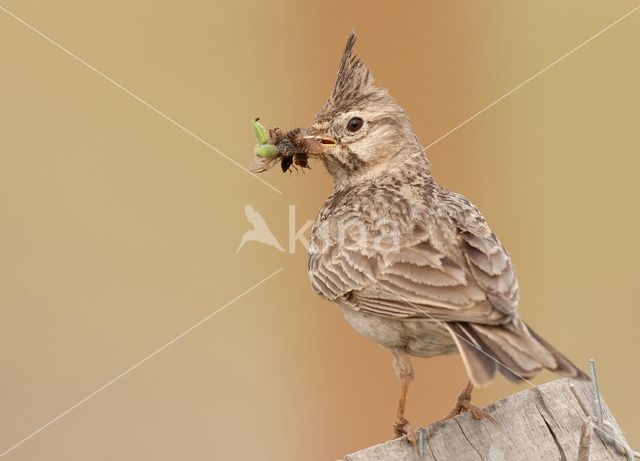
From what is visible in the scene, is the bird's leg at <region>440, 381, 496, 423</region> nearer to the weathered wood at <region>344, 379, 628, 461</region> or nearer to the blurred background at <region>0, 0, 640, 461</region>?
the weathered wood at <region>344, 379, 628, 461</region>

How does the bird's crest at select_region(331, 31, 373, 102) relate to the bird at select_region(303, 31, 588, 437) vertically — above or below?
above

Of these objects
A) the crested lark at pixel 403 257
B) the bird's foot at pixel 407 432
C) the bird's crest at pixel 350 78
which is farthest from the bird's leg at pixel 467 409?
the bird's crest at pixel 350 78

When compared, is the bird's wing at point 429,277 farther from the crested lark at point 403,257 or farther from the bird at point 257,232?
the bird at point 257,232

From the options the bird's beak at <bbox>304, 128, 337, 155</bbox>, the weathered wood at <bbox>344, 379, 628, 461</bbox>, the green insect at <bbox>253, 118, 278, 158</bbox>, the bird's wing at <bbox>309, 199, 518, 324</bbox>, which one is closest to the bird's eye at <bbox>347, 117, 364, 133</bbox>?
the bird's beak at <bbox>304, 128, 337, 155</bbox>

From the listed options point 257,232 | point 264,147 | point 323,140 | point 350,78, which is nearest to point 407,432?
point 323,140

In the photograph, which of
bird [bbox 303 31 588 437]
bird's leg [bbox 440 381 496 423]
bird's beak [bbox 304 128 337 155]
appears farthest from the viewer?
bird's beak [bbox 304 128 337 155]

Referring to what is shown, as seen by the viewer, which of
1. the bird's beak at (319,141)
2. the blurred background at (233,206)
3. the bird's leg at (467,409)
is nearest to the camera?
the bird's leg at (467,409)

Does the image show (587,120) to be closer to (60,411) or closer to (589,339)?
(589,339)

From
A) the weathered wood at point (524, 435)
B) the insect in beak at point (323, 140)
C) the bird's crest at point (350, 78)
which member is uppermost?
the bird's crest at point (350, 78)

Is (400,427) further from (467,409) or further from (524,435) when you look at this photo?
(524,435)
